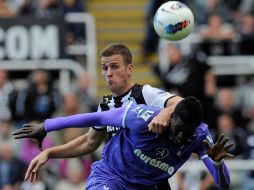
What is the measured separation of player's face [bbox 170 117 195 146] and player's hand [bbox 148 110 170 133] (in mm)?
54

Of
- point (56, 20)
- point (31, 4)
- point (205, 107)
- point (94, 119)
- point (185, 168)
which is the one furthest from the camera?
point (31, 4)

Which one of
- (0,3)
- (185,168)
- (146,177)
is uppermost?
(0,3)

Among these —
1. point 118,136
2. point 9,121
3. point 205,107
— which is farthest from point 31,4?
point 118,136

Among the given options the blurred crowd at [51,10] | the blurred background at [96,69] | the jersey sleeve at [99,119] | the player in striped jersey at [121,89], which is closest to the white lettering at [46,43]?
the blurred background at [96,69]

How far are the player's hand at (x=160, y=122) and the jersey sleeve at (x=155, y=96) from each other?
50 cm

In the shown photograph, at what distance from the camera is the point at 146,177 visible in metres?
9.52

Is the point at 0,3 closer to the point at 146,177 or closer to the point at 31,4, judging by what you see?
the point at 31,4

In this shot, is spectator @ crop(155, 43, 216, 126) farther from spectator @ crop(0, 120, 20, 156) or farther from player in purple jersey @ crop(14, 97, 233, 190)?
player in purple jersey @ crop(14, 97, 233, 190)

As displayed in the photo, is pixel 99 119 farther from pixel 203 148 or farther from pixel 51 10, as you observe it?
pixel 51 10

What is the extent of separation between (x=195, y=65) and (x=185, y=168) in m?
2.23

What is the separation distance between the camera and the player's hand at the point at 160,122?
895 centimetres

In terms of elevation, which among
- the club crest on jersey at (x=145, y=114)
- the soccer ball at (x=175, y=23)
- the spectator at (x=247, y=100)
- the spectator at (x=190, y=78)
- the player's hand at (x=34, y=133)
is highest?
the soccer ball at (x=175, y=23)

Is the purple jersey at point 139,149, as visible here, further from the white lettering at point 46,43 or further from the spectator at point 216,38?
the spectator at point 216,38

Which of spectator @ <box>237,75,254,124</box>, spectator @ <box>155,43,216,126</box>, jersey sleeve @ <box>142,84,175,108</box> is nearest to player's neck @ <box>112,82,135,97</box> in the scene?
jersey sleeve @ <box>142,84,175,108</box>
